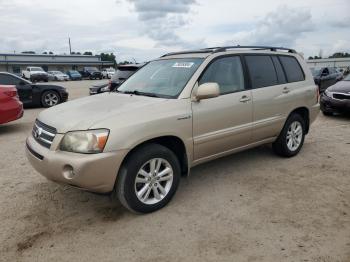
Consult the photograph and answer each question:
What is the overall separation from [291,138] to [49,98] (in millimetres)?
10122

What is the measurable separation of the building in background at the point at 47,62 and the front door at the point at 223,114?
2484 inches

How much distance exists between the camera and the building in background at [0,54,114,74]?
61969 millimetres

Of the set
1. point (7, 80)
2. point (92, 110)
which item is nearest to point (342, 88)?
point (92, 110)

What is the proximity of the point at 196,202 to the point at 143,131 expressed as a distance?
1.15 meters

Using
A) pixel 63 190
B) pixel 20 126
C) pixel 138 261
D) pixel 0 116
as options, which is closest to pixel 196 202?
pixel 138 261

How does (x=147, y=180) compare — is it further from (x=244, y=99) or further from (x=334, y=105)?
(x=334, y=105)

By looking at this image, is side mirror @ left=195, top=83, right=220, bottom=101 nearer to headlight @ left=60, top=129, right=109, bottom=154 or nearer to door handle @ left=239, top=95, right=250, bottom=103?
door handle @ left=239, top=95, right=250, bottom=103

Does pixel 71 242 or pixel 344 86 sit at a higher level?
pixel 344 86

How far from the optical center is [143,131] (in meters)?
3.79

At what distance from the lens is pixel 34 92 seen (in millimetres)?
12875

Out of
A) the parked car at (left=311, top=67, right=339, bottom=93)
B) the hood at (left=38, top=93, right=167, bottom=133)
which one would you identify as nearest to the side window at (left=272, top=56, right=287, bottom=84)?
the hood at (left=38, top=93, right=167, bottom=133)

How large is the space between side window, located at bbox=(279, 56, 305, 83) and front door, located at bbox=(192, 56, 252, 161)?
1.17 m

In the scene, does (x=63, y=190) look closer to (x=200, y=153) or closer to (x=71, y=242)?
(x=71, y=242)

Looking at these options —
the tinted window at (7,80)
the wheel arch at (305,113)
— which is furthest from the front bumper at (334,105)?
the tinted window at (7,80)
